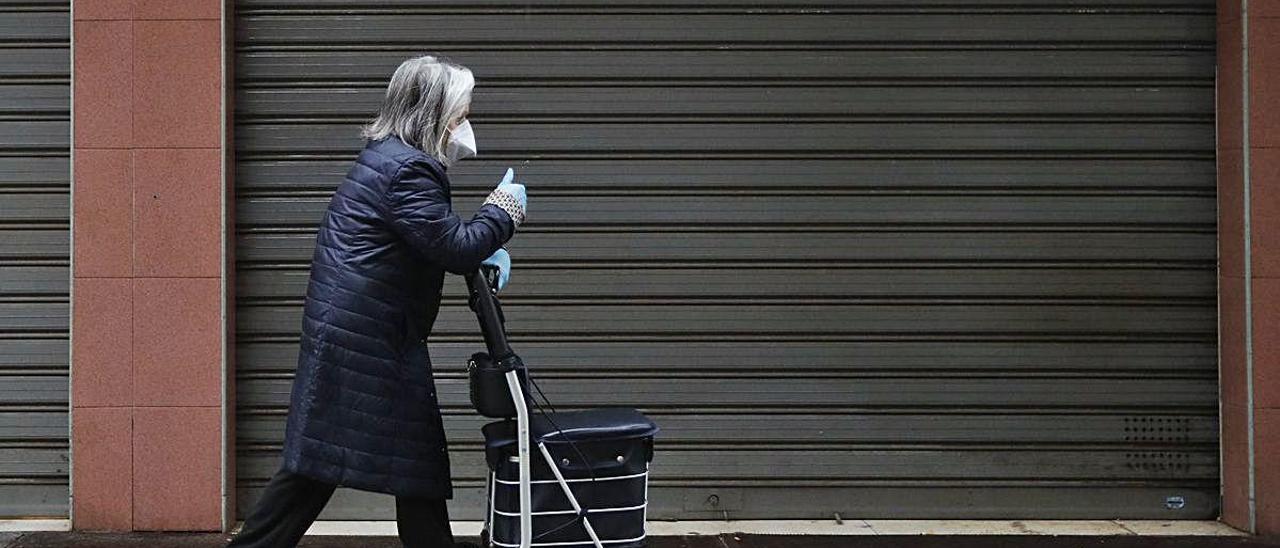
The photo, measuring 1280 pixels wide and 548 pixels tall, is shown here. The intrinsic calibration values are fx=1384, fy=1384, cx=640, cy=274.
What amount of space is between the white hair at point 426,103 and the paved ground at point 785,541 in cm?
229

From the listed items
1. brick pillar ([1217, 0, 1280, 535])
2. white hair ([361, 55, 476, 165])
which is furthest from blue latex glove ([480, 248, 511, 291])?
brick pillar ([1217, 0, 1280, 535])

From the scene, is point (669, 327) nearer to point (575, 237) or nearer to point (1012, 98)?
point (575, 237)

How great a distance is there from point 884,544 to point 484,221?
2773 mm

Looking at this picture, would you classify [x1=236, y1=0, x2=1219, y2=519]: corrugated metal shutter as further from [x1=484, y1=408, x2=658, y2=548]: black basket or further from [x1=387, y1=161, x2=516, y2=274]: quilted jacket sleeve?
[x1=484, y1=408, x2=658, y2=548]: black basket

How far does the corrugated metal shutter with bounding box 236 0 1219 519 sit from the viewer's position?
6469mm

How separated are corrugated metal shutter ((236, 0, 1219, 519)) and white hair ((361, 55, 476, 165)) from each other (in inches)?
76.6

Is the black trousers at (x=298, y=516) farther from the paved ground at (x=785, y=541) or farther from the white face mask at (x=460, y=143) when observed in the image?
the paved ground at (x=785, y=541)

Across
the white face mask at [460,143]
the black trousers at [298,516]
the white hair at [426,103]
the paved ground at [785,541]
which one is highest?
the white hair at [426,103]

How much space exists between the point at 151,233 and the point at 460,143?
7.62 feet

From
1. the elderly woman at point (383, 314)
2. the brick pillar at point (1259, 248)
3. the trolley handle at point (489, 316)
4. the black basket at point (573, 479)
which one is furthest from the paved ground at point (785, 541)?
the trolley handle at point (489, 316)

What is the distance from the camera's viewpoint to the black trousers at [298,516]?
14.6 ft

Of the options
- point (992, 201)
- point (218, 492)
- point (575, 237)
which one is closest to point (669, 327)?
point (575, 237)

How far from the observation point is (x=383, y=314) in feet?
14.3

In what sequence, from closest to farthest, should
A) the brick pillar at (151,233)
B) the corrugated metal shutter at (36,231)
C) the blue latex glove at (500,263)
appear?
the blue latex glove at (500,263) < the brick pillar at (151,233) < the corrugated metal shutter at (36,231)
